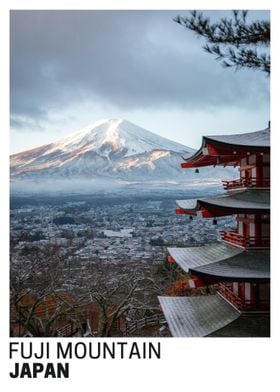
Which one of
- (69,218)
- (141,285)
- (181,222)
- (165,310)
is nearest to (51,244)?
(69,218)

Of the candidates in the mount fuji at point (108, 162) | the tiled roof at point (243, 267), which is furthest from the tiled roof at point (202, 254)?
the mount fuji at point (108, 162)

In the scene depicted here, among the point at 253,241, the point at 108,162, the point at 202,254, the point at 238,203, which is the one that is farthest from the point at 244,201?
the point at 108,162

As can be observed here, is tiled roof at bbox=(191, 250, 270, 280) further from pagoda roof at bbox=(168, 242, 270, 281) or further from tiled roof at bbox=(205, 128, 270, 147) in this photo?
tiled roof at bbox=(205, 128, 270, 147)

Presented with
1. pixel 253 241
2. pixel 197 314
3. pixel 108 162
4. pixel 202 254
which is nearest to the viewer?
pixel 253 241

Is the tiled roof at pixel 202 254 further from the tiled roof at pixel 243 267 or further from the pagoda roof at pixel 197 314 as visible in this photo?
the pagoda roof at pixel 197 314

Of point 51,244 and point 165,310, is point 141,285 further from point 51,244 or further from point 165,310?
point 165,310

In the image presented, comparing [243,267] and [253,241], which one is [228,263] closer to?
[243,267]
